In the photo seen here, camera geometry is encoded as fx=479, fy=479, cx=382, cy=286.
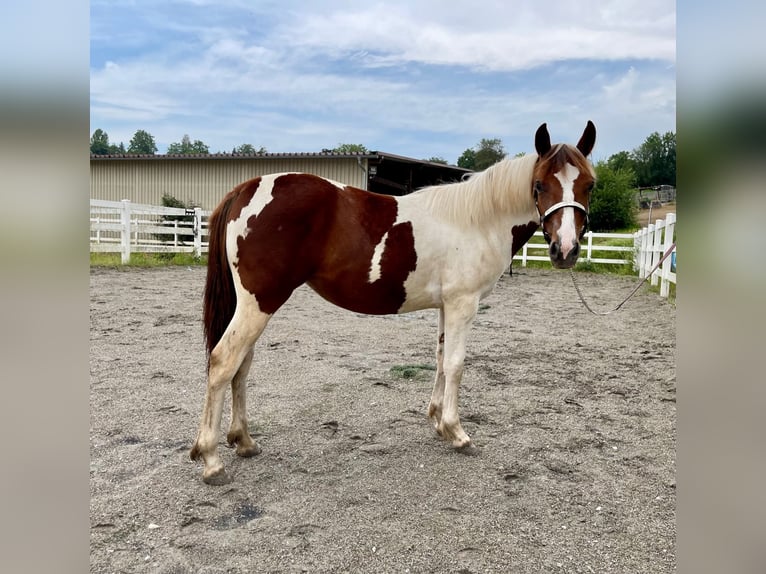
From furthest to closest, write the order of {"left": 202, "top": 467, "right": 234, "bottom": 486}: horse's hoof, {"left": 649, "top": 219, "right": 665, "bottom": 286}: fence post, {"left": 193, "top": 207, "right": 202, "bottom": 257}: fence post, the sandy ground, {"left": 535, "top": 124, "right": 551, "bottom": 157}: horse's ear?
{"left": 193, "top": 207, "right": 202, "bottom": 257}: fence post → {"left": 649, "top": 219, "right": 665, "bottom": 286}: fence post → {"left": 535, "top": 124, "right": 551, "bottom": 157}: horse's ear → {"left": 202, "top": 467, "right": 234, "bottom": 486}: horse's hoof → the sandy ground

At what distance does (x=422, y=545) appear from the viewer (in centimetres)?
199

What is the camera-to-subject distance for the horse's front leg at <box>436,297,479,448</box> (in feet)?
9.55

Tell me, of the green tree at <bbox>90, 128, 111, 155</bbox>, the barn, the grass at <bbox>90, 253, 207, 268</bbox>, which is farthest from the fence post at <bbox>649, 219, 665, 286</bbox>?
the grass at <bbox>90, 253, 207, 268</bbox>

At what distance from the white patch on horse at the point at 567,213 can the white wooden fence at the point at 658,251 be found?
4.07m

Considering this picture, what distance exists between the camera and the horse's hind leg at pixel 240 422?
2783 mm

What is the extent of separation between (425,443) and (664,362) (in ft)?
10.4

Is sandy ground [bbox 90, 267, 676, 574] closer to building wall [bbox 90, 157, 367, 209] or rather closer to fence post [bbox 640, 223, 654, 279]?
fence post [bbox 640, 223, 654, 279]

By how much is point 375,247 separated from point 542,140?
1.13 metres

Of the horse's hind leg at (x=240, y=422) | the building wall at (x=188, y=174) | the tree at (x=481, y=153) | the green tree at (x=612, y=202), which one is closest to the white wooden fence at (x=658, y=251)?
the horse's hind leg at (x=240, y=422)

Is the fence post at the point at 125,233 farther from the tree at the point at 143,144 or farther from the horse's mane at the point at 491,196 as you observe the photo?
the tree at the point at 143,144

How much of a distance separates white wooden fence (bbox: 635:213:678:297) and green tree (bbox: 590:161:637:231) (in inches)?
298

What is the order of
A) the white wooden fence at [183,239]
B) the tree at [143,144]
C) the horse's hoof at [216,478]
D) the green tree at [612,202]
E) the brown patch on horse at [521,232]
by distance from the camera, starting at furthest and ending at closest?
the tree at [143,144]
the green tree at [612,202]
the white wooden fence at [183,239]
the brown patch on horse at [521,232]
the horse's hoof at [216,478]

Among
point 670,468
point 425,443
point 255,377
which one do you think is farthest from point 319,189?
point 670,468
